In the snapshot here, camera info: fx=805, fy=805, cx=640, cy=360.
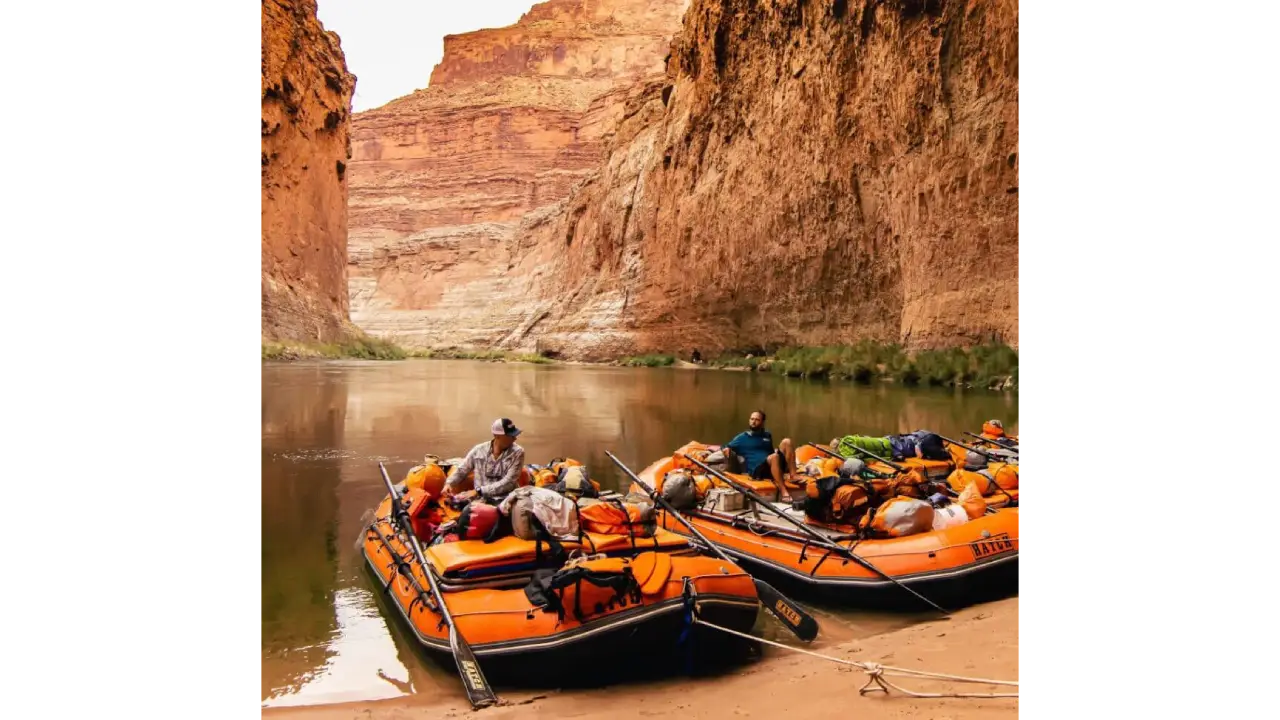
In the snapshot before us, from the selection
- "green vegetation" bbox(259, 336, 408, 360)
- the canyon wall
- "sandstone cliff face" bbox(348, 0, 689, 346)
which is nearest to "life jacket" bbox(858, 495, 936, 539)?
the canyon wall

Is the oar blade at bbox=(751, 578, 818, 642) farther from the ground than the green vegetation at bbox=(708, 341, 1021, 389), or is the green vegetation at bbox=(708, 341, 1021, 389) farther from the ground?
the green vegetation at bbox=(708, 341, 1021, 389)

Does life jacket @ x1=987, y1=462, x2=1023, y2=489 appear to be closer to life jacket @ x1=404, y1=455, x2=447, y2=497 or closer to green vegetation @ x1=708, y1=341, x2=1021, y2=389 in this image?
life jacket @ x1=404, y1=455, x2=447, y2=497

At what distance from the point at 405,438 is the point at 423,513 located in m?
8.75

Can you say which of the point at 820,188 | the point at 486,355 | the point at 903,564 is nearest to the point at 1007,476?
the point at 903,564

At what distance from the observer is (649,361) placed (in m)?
38.2

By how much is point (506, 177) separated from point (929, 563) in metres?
86.4

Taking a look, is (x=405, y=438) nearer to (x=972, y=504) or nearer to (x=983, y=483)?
(x=983, y=483)

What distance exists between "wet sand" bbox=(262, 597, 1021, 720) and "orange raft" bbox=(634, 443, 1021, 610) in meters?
0.67

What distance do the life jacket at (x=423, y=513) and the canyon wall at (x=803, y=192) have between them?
1607 centimetres

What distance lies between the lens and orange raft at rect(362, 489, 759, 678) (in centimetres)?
390

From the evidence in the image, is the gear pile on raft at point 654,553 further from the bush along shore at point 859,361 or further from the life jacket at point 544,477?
the bush along shore at point 859,361
